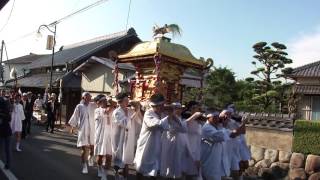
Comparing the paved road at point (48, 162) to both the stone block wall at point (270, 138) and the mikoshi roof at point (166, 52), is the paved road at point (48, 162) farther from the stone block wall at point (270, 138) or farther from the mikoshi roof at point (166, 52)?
the stone block wall at point (270, 138)

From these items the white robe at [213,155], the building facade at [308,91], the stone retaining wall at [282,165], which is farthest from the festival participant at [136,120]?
the building facade at [308,91]

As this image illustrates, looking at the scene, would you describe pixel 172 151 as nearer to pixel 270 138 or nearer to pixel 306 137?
pixel 306 137

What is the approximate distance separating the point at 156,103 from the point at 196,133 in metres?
1.08

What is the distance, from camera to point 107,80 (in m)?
25.6

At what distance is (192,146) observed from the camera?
8.23 m

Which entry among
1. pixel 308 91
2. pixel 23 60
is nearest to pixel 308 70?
pixel 308 91

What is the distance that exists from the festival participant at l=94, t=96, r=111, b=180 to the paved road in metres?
0.42

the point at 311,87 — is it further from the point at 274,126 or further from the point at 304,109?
the point at 274,126

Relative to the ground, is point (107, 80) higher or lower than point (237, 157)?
higher

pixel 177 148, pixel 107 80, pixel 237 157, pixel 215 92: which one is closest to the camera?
pixel 177 148

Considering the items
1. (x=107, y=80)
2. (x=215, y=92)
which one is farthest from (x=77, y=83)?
(x=215, y=92)

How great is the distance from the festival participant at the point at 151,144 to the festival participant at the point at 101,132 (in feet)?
5.62

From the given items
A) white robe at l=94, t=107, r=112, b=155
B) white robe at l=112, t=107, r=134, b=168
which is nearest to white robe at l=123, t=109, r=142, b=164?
white robe at l=112, t=107, r=134, b=168

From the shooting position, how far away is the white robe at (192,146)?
8.20 metres
